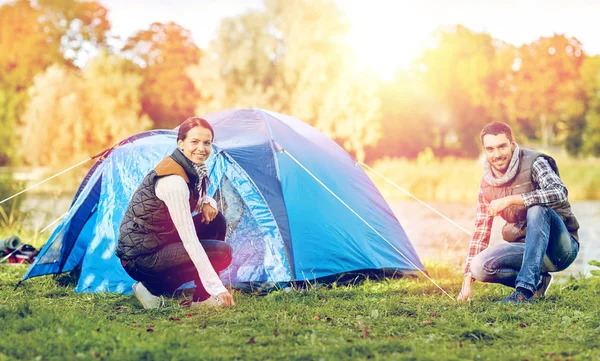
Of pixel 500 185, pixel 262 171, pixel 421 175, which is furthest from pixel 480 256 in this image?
pixel 421 175

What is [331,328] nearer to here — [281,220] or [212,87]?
[281,220]

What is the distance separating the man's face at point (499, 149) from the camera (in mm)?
4355

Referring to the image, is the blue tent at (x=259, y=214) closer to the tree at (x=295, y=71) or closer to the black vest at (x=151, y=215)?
the black vest at (x=151, y=215)

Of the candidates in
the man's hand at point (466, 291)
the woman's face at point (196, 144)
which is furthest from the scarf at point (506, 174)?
the woman's face at point (196, 144)

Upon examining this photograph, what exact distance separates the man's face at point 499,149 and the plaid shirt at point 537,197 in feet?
0.62

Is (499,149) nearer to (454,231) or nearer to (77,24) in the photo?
(454,231)

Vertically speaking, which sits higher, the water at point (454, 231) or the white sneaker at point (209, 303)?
the white sneaker at point (209, 303)

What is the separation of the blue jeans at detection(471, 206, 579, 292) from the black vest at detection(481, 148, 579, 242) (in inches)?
3.3

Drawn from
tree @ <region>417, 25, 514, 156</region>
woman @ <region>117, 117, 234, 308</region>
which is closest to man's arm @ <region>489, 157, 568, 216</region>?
woman @ <region>117, 117, 234, 308</region>

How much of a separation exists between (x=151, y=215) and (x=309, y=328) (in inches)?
47.2

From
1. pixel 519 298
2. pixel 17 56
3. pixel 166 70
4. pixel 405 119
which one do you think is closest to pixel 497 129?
pixel 519 298

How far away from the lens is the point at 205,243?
4324 millimetres

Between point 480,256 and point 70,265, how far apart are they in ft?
10.9

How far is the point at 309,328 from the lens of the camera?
3.66m
